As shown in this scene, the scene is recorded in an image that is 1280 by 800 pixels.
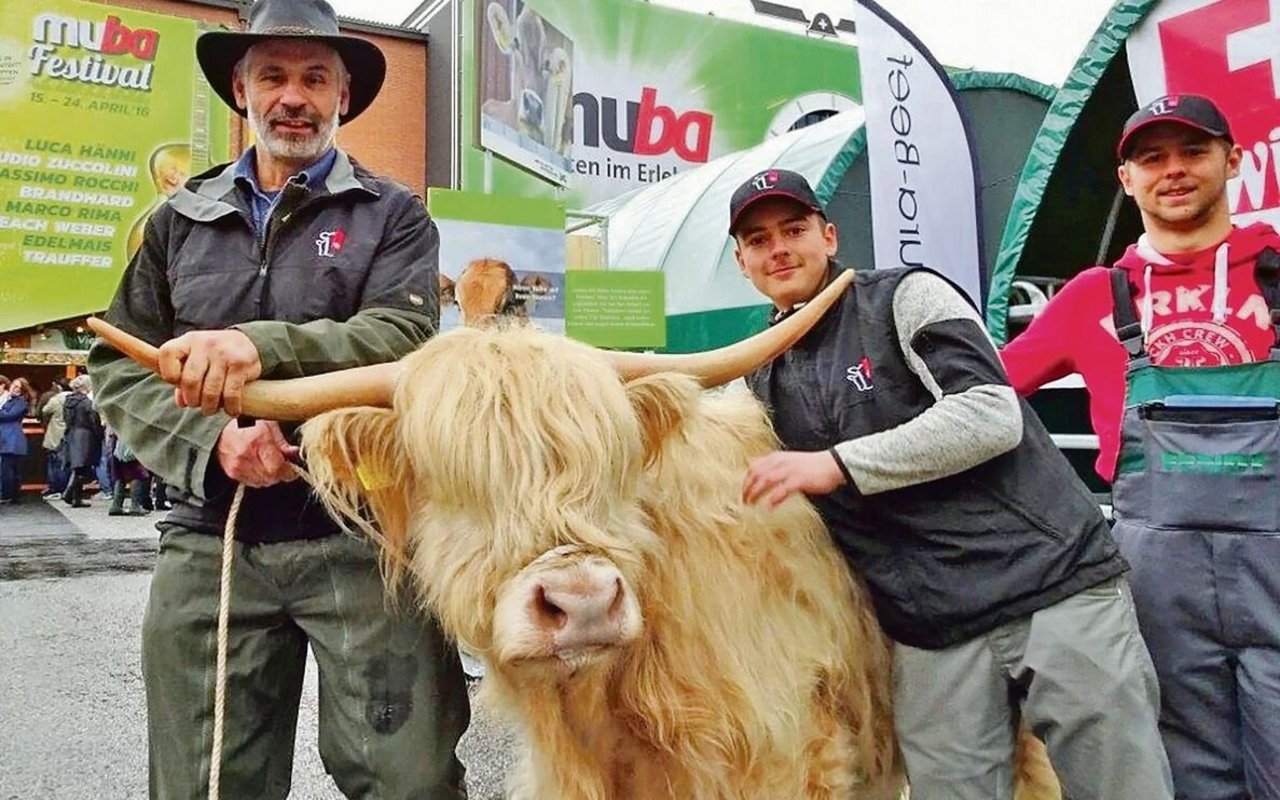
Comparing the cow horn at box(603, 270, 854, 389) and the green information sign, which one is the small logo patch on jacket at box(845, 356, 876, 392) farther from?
the green information sign

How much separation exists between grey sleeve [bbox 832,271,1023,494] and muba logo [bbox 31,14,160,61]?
76.4 feet

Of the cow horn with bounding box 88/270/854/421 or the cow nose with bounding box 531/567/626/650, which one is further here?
the cow horn with bounding box 88/270/854/421

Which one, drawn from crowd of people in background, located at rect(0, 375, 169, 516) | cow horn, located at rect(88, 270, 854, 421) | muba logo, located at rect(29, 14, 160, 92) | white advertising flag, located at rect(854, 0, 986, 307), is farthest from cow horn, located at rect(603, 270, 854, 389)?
muba logo, located at rect(29, 14, 160, 92)

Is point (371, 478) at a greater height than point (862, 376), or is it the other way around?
point (862, 376)

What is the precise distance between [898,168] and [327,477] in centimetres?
490

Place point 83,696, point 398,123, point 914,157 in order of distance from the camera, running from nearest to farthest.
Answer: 1. point 83,696
2. point 914,157
3. point 398,123

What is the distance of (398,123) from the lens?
85.8 feet

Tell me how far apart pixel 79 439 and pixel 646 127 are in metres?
16.8

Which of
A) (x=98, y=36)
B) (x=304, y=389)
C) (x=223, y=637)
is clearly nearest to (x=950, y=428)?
(x=304, y=389)

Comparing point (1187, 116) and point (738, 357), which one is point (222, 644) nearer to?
point (738, 357)

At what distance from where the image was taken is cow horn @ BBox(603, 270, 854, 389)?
7.74 ft

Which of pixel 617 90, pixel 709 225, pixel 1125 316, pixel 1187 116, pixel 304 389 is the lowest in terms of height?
pixel 304 389

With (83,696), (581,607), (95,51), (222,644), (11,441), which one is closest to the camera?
(581,607)

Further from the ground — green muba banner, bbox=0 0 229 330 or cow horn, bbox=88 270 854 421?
green muba banner, bbox=0 0 229 330
